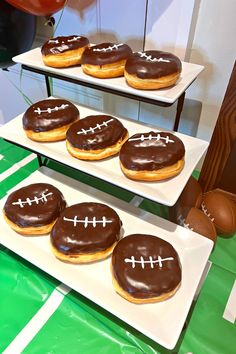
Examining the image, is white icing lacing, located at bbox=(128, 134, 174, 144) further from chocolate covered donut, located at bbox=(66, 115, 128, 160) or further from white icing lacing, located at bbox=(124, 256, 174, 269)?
white icing lacing, located at bbox=(124, 256, 174, 269)

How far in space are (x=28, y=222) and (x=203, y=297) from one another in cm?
55

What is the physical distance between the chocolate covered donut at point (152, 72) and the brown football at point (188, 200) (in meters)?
0.39

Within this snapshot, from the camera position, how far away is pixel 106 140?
821 millimetres

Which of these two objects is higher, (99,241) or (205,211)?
(99,241)

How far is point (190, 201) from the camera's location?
103 cm

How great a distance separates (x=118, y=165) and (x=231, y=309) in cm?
52

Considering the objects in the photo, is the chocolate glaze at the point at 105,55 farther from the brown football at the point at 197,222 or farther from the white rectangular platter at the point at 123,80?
the brown football at the point at 197,222

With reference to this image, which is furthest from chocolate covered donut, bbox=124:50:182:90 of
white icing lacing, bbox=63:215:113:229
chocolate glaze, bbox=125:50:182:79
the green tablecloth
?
the green tablecloth

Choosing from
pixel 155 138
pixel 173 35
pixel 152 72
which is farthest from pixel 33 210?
pixel 173 35

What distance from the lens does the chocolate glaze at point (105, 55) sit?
2.81 feet

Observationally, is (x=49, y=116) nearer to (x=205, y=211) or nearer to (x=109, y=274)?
(x=109, y=274)

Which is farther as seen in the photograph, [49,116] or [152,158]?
[49,116]

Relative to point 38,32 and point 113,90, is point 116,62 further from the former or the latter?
point 38,32

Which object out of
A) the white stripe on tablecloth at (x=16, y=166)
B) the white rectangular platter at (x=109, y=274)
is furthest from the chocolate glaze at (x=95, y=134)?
the white stripe on tablecloth at (x=16, y=166)
